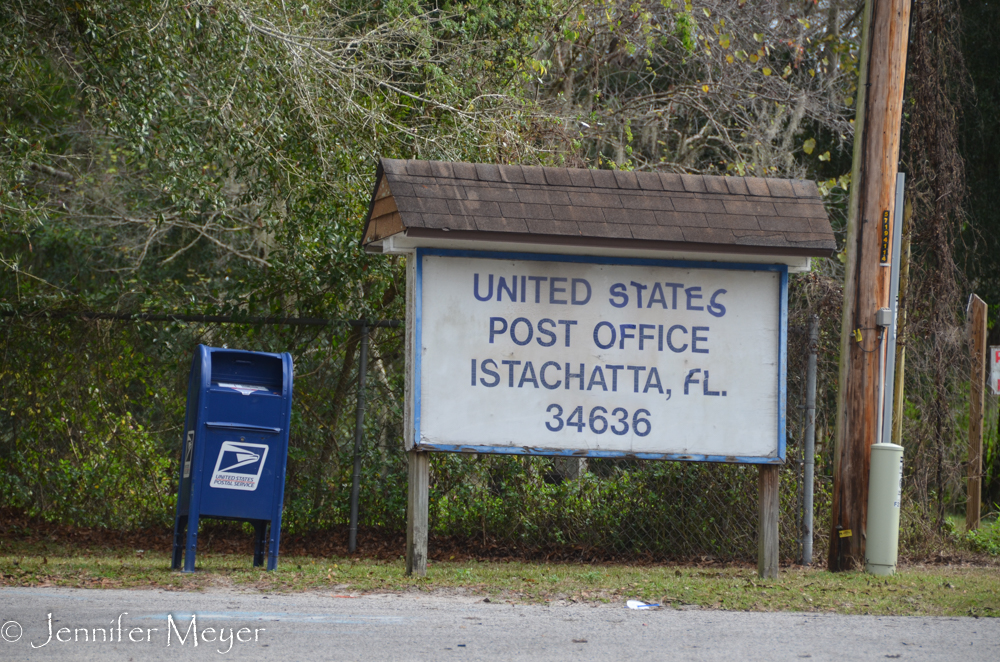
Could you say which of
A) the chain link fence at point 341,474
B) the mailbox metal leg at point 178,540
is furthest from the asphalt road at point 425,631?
the chain link fence at point 341,474

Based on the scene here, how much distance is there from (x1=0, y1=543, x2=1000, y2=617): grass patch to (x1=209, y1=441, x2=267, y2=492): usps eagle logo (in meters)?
0.61

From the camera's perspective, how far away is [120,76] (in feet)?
26.8

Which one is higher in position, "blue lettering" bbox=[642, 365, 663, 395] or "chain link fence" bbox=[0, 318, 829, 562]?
"blue lettering" bbox=[642, 365, 663, 395]

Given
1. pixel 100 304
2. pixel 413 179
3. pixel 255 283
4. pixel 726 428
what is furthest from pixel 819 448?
pixel 100 304

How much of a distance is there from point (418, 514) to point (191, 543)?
1571mm

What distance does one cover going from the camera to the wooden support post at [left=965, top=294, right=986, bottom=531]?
9.65m

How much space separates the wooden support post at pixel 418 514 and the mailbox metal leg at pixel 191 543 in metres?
1.46

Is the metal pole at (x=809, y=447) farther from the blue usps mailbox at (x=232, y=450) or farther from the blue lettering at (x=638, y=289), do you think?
the blue usps mailbox at (x=232, y=450)

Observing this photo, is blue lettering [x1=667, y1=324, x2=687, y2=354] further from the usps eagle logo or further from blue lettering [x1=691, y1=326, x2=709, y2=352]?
the usps eagle logo

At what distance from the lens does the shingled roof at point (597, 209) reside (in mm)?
6445

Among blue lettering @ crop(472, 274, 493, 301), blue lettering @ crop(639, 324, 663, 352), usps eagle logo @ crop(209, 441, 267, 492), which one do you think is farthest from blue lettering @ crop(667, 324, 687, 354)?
usps eagle logo @ crop(209, 441, 267, 492)

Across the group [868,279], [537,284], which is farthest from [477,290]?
[868,279]

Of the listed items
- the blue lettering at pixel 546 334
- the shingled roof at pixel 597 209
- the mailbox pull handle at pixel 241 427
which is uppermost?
the shingled roof at pixel 597 209

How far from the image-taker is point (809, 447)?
26.9ft
